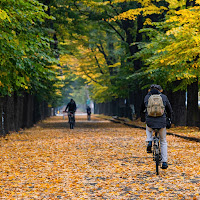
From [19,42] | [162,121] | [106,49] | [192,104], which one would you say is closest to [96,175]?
[162,121]

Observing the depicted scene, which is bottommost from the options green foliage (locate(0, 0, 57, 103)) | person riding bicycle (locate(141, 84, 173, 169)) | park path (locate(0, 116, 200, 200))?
park path (locate(0, 116, 200, 200))

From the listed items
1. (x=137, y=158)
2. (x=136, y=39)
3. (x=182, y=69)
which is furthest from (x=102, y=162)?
(x=136, y=39)

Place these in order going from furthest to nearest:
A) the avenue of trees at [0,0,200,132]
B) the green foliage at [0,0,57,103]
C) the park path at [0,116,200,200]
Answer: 1. the avenue of trees at [0,0,200,132]
2. the green foliage at [0,0,57,103]
3. the park path at [0,116,200,200]

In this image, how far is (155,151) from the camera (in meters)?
9.97

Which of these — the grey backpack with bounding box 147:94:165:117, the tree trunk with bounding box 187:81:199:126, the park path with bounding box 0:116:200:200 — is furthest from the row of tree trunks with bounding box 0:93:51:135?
the grey backpack with bounding box 147:94:165:117

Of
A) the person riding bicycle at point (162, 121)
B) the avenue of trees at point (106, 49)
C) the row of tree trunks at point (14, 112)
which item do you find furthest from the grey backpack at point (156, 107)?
the row of tree trunks at point (14, 112)

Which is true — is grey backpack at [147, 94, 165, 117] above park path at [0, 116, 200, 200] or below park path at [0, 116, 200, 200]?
above

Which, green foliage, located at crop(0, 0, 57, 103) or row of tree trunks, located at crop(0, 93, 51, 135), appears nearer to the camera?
green foliage, located at crop(0, 0, 57, 103)

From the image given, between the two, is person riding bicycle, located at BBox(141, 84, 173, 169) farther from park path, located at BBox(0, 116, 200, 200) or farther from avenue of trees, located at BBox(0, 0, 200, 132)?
avenue of trees, located at BBox(0, 0, 200, 132)

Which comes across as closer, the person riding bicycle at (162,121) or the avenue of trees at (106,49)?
the person riding bicycle at (162,121)

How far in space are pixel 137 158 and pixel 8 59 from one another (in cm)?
516

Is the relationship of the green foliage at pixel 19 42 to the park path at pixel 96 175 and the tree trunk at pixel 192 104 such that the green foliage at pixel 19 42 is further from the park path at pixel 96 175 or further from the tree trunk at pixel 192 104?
the tree trunk at pixel 192 104

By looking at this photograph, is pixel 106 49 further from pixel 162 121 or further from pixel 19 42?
pixel 162 121

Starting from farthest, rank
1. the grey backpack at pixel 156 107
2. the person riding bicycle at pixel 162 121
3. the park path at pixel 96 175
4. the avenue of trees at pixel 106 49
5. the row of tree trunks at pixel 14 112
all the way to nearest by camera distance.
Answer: the row of tree trunks at pixel 14 112, the avenue of trees at pixel 106 49, the person riding bicycle at pixel 162 121, the grey backpack at pixel 156 107, the park path at pixel 96 175
